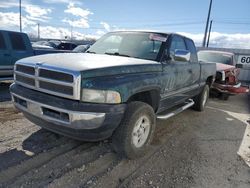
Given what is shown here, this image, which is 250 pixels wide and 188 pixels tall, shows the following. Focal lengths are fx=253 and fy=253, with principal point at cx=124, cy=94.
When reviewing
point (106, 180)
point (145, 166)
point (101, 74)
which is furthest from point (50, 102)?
point (145, 166)

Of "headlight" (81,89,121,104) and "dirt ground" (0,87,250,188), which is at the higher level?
"headlight" (81,89,121,104)

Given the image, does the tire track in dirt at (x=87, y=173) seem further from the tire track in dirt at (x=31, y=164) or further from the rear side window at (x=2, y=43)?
the rear side window at (x=2, y=43)

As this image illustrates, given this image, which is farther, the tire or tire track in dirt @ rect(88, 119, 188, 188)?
the tire

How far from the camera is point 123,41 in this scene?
15.3 ft

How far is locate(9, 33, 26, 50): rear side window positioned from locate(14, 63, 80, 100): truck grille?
475 cm

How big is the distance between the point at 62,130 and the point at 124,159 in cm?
111

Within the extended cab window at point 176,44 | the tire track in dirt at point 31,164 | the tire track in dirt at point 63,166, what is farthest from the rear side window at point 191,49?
the tire track in dirt at point 31,164

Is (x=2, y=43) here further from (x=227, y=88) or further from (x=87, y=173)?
(x=227, y=88)

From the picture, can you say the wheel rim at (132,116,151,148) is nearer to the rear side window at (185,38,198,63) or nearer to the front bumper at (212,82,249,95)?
the rear side window at (185,38,198,63)

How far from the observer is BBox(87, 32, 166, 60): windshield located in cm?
435

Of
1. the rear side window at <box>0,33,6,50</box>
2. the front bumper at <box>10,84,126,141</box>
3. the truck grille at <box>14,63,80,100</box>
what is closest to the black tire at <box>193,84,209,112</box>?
A: the front bumper at <box>10,84,126,141</box>

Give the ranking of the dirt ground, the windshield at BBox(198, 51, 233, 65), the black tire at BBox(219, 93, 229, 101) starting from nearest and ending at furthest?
the dirt ground
the black tire at BBox(219, 93, 229, 101)
the windshield at BBox(198, 51, 233, 65)

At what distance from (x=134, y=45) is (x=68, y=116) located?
2032mm

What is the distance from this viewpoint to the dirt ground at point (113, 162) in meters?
3.19
